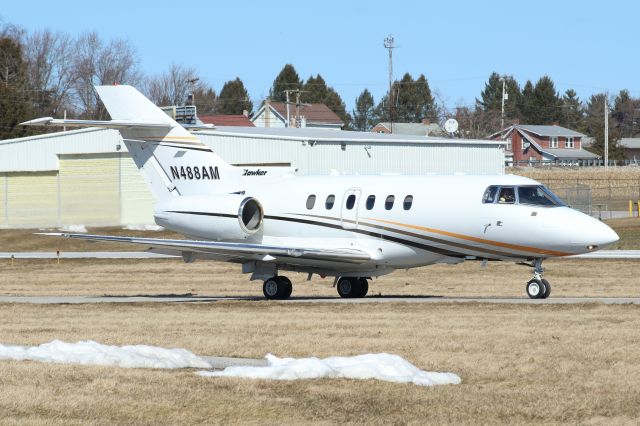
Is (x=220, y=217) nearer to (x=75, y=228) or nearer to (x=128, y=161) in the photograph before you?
(x=128, y=161)

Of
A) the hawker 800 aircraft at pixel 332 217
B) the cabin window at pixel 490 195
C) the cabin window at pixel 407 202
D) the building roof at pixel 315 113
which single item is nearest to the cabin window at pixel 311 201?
the hawker 800 aircraft at pixel 332 217

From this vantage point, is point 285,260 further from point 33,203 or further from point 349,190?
point 33,203

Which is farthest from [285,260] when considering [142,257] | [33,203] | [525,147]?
[525,147]

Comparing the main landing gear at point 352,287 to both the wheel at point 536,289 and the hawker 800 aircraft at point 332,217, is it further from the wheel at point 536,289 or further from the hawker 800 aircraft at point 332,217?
the wheel at point 536,289

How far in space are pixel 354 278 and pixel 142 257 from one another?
20.1 metres

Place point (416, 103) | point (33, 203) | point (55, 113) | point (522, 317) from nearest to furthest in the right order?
point (522, 317), point (33, 203), point (55, 113), point (416, 103)

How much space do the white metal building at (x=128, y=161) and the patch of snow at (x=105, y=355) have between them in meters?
38.8

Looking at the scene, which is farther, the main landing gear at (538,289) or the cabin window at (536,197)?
the main landing gear at (538,289)

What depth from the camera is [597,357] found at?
15531mm

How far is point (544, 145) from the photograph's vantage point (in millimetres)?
155875

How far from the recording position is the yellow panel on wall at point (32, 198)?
65.2 m

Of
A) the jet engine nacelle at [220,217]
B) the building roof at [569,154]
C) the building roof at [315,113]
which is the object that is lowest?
the jet engine nacelle at [220,217]

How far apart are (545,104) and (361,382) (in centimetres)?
17195

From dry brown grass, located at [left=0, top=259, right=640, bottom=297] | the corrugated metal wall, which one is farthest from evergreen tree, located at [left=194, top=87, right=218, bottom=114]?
dry brown grass, located at [left=0, top=259, right=640, bottom=297]
